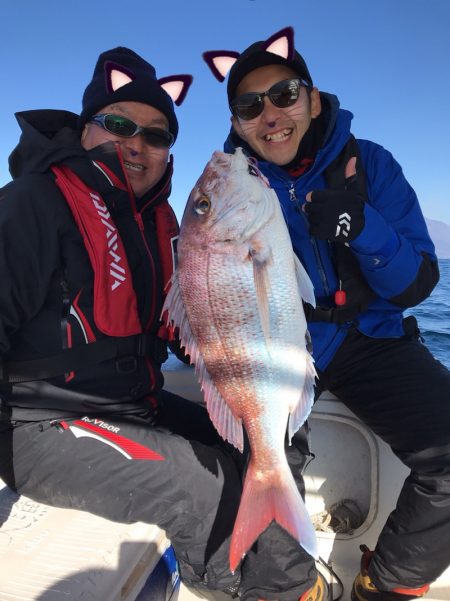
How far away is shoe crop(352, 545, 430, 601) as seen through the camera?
2172mm

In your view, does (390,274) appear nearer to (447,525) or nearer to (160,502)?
(447,525)

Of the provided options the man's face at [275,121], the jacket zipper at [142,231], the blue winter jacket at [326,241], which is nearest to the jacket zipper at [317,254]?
the blue winter jacket at [326,241]

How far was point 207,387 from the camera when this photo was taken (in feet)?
6.61

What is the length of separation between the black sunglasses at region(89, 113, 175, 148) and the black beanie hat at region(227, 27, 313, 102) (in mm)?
604

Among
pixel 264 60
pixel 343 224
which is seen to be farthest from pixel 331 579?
pixel 264 60

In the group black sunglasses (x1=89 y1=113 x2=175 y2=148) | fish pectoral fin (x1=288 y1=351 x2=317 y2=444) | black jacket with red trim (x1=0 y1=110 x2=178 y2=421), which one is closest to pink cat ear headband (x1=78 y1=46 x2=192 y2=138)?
black sunglasses (x1=89 y1=113 x2=175 y2=148)

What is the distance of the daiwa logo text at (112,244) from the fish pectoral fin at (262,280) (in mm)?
803

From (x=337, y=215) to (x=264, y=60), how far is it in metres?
1.25

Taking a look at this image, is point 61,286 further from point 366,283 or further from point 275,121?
point 366,283

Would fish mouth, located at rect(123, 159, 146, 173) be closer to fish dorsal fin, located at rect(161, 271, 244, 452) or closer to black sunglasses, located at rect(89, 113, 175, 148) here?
black sunglasses, located at rect(89, 113, 175, 148)

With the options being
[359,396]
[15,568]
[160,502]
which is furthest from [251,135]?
[15,568]

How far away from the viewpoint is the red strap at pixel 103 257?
219 centimetres

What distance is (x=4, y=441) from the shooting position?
208cm

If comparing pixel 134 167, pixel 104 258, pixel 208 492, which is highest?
pixel 134 167
